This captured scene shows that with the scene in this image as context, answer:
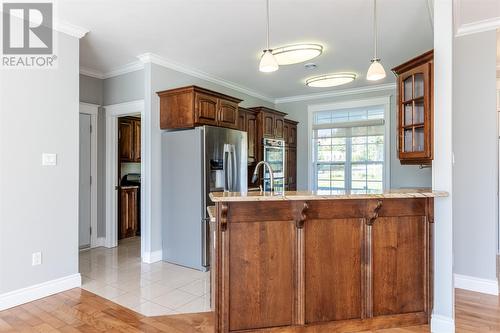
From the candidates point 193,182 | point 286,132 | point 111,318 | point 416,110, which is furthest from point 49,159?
point 286,132

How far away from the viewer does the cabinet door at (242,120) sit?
17.3 feet

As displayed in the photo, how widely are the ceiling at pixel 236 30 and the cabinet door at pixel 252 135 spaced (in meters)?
0.92

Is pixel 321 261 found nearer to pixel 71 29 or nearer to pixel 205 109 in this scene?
pixel 205 109

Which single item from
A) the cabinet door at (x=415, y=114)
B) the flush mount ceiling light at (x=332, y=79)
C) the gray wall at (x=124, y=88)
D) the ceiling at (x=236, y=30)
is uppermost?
the ceiling at (x=236, y=30)

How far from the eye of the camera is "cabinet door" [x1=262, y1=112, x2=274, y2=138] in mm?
5736

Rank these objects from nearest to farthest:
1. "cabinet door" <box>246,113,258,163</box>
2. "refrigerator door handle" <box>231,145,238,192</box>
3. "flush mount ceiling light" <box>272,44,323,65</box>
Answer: "flush mount ceiling light" <box>272,44,323,65</box>, "refrigerator door handle" <box>231,145,238,192</box>, "cabinet door" <box>246,113,258,163</box>

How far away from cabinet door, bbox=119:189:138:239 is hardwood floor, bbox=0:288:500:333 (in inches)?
105

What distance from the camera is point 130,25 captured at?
339 centimetres

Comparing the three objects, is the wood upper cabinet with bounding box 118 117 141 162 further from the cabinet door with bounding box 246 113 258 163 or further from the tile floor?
the cabinet door with bounding box 246 113 258 163

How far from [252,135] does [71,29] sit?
3.11 metres

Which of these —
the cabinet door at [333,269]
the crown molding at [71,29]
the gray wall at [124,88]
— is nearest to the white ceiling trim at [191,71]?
the gray wall at [124,88]

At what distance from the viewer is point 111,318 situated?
105 inches

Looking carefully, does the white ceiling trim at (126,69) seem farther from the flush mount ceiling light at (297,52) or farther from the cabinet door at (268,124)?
the cabinet door at (268,124)

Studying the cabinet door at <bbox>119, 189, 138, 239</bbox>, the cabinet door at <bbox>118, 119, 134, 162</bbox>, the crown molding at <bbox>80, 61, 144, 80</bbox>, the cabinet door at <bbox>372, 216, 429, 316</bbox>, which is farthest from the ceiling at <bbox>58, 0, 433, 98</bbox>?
the cabinet door at <bbox>119, 189, 138, 239</bbox>
